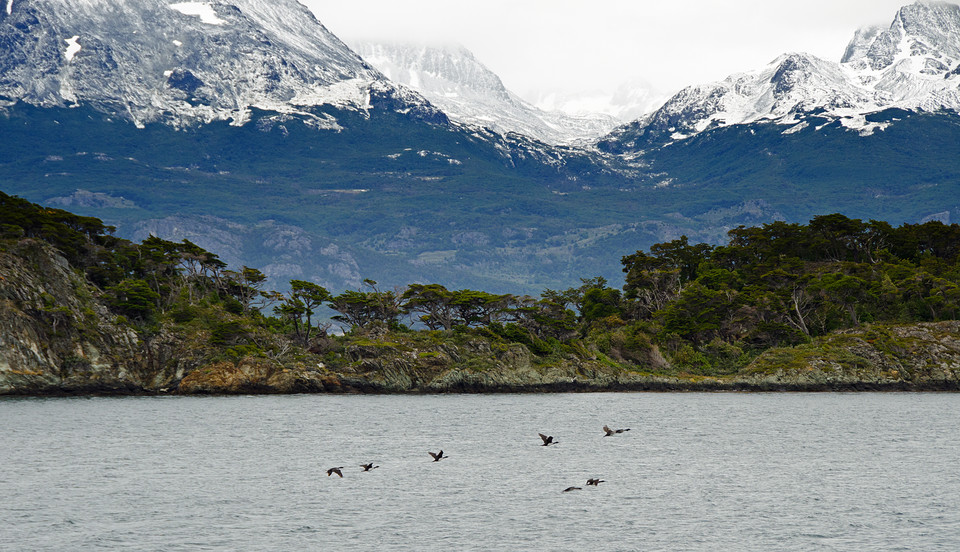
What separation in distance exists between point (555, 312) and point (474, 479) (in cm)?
8401

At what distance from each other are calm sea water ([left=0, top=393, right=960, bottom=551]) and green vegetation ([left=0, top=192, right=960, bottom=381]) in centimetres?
2481

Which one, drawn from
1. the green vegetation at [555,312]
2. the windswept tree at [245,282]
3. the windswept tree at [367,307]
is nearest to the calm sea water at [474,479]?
the green vegetation at [555,312]

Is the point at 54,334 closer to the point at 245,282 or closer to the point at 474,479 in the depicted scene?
the point at 245,282

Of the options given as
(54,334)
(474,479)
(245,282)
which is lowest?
(474,479)

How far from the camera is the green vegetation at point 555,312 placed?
4631 inches

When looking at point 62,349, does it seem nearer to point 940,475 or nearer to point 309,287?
point 309,287

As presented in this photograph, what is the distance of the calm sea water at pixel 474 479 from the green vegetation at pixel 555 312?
24811 millimetres

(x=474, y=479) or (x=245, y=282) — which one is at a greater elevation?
(x=245, y=282)

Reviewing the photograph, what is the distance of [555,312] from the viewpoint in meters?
138

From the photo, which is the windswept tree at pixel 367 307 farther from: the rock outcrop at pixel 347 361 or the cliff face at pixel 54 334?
the cliff face at pixel 54 334

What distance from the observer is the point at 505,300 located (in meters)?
134

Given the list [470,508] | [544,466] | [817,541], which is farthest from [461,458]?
[817,541]

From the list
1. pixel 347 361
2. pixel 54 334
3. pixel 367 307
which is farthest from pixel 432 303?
pixel 54 334

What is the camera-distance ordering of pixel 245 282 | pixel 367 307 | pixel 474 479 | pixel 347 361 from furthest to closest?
pixel 367 307, pixel 245 282, pixel 347 361, pixel 474 479
